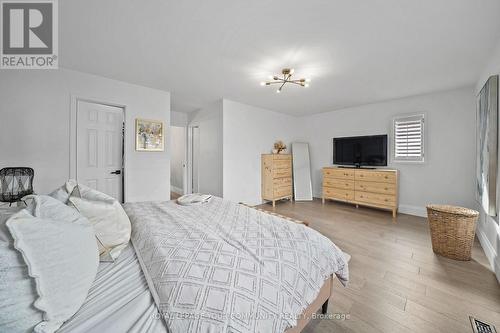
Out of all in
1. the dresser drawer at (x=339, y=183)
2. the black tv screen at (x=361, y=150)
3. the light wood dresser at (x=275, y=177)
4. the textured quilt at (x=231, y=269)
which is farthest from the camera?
the light wood dresser at (x=275, y=177)

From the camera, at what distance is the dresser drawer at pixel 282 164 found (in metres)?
5.06

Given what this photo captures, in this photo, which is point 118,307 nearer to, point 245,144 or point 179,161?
point 245,144

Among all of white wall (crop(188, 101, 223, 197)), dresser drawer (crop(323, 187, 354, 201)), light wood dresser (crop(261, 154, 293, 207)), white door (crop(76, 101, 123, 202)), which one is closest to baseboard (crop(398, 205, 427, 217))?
dresser drawer (crop(323, 187, 354, 201))

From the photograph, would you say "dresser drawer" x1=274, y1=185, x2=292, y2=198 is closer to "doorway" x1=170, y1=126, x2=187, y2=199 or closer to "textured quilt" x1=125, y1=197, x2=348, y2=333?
"doorway" x1=170, y1=126, x2=187, y2=199

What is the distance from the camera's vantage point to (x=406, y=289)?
181 centimetres

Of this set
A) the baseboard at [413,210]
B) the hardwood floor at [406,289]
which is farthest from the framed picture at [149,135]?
the baseboard at [413,210]

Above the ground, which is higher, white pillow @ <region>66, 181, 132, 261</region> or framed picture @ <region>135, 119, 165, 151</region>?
framed picture @ <region>135, 119, 165, 151</region>

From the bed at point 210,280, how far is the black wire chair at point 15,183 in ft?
6.96

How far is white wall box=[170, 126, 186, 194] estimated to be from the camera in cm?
584

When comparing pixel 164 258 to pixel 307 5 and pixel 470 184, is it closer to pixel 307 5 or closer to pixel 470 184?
pixel 307 5

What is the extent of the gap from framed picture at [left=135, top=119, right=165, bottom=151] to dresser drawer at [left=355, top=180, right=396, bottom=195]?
14.2 feet

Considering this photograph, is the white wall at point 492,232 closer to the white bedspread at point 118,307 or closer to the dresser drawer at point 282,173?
the white bedspread at point 118,307

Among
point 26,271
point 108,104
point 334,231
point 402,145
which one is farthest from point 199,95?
point 402,145

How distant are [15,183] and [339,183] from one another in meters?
5.67
